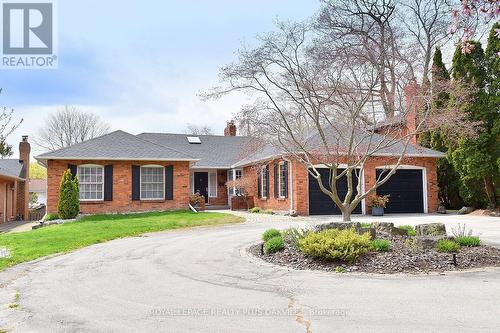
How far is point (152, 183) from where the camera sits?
76.3ft

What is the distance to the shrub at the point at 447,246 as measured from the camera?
9.07 metres

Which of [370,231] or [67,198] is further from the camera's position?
[67,198]

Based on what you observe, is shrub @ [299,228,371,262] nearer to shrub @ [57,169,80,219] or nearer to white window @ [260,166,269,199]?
shrub @ [57,169,80,219]

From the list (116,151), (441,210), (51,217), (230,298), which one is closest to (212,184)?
(116,151)

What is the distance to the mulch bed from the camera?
8.36 metres

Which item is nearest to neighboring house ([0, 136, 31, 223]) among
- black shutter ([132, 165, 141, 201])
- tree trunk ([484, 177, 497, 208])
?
black shutter ([132, 165, 141, 201])

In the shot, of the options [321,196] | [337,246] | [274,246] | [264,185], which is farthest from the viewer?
[264,185]

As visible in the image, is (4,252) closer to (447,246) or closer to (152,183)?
(447,246)

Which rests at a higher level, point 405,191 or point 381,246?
point 405,191

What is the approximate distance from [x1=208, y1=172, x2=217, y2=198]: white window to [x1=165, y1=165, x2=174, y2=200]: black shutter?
6.86 m

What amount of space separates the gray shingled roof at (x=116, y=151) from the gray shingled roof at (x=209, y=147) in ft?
17.4

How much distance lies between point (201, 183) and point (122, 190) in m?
8.18

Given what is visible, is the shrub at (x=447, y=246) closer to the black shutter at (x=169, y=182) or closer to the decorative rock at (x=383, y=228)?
the decorative rock at (x=383, y=228)

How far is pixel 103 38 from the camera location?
505 inches
